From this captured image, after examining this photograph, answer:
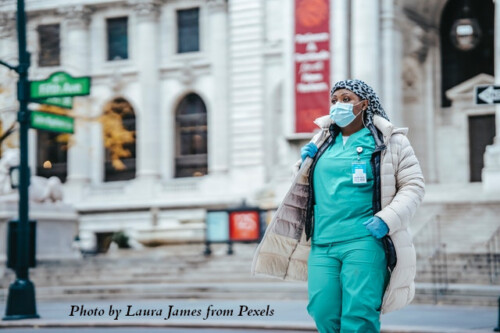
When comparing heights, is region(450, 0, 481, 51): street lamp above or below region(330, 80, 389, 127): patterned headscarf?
above

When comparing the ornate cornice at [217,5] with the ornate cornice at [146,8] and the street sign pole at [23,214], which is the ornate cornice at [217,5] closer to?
the ornate cornice at [146,8]

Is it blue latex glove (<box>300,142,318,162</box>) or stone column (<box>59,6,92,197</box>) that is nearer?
blue latex glove (<box>300,142,318,162</box>)

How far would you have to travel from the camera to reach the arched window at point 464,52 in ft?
118

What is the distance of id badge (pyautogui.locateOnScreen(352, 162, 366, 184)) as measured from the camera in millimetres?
6352

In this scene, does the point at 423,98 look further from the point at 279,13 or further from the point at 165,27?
the point at 165,27

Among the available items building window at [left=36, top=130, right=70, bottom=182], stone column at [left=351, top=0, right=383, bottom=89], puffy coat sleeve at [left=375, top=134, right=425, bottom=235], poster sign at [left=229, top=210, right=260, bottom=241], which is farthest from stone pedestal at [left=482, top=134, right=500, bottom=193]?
building window at [left=36, top=130, right=70, bottom=182]

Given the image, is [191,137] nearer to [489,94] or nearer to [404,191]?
[489,94]

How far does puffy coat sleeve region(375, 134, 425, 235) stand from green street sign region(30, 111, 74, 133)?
10.7 meters

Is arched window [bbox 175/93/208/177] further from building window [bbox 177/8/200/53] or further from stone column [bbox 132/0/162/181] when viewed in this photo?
building window [bbox 177/8/200/53]

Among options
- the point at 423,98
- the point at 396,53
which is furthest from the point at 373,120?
the point at 423,98

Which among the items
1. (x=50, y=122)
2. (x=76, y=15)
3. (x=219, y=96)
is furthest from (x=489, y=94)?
(x=76, y=15)

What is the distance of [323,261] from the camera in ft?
21.0

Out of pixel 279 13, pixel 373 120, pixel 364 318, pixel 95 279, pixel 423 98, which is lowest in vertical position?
pixel 95 279

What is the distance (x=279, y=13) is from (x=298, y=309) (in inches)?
1010
